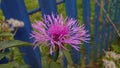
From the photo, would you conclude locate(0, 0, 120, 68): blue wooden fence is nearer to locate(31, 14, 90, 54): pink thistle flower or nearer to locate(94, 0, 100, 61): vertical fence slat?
locate(94, 0, 100, 61): vertical fence slat

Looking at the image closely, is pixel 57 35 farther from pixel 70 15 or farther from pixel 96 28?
pixel 96 28

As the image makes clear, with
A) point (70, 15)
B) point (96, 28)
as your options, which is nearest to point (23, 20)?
point (70, 15)

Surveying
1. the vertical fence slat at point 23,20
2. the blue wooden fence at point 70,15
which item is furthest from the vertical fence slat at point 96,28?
the vertical fence slat at point 23,20

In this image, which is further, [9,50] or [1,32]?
[9,50]

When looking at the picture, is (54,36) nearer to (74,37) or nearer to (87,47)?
(74,37)

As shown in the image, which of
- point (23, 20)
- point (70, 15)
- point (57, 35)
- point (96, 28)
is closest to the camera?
point (57, 35)

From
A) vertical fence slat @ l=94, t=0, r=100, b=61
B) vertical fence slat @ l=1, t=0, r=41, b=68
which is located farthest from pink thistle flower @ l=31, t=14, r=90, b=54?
vertical fence slat @ l=94, t=0, r=100, b=61

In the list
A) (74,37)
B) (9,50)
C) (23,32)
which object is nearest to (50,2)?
(23,32)
